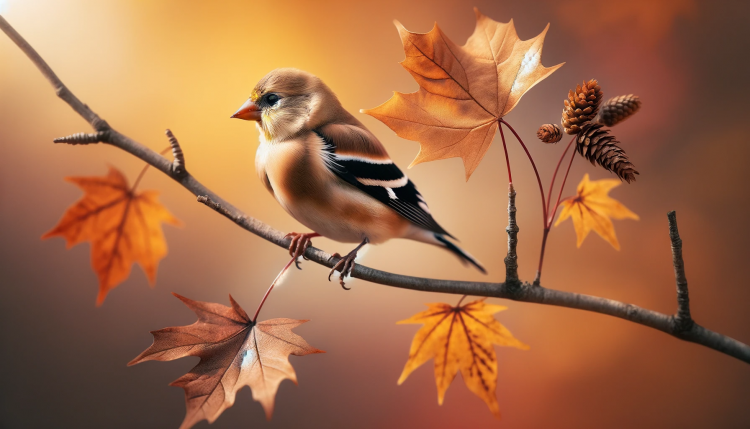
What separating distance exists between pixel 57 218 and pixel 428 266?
78 cm

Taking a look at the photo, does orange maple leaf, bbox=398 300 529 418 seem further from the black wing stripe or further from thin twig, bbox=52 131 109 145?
thin twig, bbox=52 131 109 145

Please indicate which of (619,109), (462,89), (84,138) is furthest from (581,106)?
(84,138)

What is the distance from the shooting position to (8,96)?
87 cm

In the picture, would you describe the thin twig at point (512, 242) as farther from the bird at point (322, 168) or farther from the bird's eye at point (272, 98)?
the bird's eye at point (272, 98)

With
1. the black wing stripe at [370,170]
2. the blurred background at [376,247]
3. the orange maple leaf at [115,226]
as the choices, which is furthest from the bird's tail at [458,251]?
the orange maple leaf at [115,226]

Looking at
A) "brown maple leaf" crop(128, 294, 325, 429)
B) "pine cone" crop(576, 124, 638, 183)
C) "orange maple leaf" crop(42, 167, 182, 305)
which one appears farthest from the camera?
"orange maple leaf" crop(42, 167, 182, 305)

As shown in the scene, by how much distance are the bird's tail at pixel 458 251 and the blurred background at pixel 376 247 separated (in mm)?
30

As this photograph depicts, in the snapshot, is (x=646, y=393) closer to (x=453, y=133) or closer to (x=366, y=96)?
(x=453, y=133)

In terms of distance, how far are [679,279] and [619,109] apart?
0.71ft

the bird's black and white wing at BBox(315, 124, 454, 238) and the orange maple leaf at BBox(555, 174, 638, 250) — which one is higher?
the orange maple leaf at BBox(555, 174, 638, 250)

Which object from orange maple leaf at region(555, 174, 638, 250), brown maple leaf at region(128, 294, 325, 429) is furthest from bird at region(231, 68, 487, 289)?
orange maple leaf at region(555, 174, 638, 250)

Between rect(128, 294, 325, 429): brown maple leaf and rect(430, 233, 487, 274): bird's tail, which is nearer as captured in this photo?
rect(128, 294, 325, 429): brown maple leaf

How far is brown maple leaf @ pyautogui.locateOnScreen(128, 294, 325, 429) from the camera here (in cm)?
54

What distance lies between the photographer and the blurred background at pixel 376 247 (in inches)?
29.0
